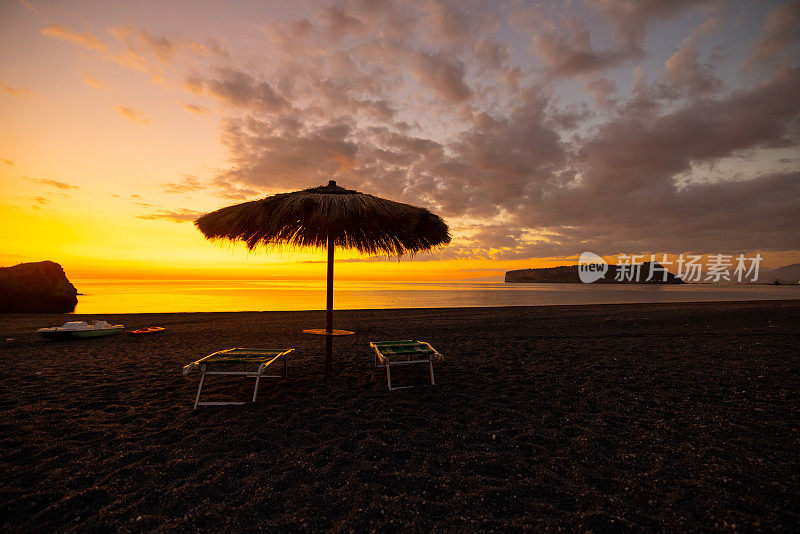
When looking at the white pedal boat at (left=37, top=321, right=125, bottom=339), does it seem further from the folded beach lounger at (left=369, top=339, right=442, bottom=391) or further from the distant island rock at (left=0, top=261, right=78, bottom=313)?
the distant island rock at (left=0, top=261, right=78, bottom=313)

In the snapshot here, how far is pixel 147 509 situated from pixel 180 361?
18.1 feet

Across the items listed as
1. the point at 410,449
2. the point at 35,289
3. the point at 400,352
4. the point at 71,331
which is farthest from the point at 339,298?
the point at 410,449

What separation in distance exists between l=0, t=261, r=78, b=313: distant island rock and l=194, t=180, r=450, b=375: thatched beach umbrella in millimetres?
30652

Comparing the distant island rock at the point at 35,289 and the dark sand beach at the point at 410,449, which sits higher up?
the distant island rock at the point at 35,289

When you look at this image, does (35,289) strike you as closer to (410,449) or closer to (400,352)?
(400,352)

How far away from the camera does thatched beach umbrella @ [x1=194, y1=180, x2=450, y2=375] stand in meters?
4.68

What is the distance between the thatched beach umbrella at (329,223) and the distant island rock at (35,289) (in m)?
30.7

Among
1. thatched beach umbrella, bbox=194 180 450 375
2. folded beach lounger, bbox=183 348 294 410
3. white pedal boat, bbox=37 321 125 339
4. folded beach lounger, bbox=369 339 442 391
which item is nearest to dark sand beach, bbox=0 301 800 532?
folded beach lounger, bbox=183 348 294 410

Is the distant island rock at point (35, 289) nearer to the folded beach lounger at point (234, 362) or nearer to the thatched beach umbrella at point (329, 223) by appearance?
the thatched beach umbrella at point (329, 223)

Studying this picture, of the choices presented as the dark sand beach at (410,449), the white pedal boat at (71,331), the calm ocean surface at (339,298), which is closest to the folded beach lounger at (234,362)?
the dark sand beach at (410,449)

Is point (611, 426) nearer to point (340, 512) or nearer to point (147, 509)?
point (340, 512)

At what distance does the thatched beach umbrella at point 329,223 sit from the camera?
4680 mm

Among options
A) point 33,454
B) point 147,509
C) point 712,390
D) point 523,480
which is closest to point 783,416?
point 712,390

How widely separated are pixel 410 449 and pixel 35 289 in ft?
115
